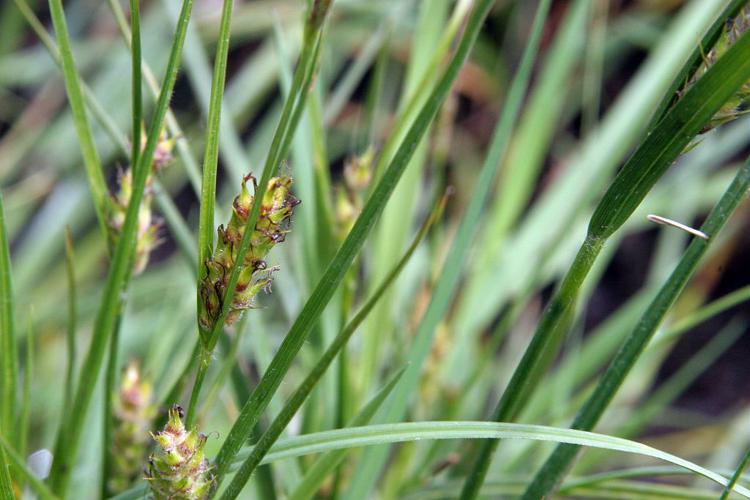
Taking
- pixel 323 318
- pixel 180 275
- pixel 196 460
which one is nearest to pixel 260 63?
pixel 180 275

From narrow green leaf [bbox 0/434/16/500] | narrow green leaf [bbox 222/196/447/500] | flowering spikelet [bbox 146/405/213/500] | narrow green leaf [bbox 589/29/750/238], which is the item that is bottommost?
narrow green leaf [bbox 0/434/16/500]

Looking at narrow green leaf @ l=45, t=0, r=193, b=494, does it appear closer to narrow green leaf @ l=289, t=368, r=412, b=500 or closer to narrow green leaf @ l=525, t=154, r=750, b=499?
narrow green leaf @ l=289, t=368, r=412, b=500

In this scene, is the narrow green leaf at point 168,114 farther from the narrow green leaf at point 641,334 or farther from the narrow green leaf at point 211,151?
the narrow green leaf at point 641,334

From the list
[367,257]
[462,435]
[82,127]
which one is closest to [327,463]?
[462,435]

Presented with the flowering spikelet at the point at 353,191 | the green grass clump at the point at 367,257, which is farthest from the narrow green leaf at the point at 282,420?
the flowering spikelet at the point at 353,191

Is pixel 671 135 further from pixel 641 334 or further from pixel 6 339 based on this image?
pixel 6 339

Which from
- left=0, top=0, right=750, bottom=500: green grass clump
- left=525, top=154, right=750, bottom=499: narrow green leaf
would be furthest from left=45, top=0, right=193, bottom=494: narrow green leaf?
left=525, top=154, right=750, bottom=499: narrow green leaf

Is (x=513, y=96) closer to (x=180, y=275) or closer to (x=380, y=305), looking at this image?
(x=380, y=305)
